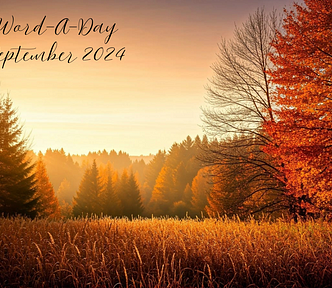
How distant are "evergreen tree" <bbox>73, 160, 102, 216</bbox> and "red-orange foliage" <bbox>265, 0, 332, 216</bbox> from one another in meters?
31.6

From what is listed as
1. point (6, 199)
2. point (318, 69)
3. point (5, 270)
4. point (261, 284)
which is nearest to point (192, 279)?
point (261, 284)

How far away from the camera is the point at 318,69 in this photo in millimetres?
10883

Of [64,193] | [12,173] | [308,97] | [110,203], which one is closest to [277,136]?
[308,97]

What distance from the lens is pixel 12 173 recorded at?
20797mm

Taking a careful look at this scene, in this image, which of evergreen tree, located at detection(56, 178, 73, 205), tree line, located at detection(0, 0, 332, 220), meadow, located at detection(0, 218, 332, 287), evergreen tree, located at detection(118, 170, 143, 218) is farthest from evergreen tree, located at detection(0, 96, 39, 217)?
evergreen tree, located at detection(56, 178, 73, 205)

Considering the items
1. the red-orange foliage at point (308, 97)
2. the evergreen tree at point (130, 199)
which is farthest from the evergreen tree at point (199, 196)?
the red-orange foliage at point (308, 97)

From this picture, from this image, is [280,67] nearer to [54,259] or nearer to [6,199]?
[54,259]

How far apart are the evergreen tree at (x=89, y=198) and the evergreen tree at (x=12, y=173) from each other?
16.3 meters

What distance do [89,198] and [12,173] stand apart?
777 inches

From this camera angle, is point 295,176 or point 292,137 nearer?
point 292,137

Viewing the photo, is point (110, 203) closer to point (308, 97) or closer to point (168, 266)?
point (308, 97)

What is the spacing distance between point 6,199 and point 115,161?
5376 inches

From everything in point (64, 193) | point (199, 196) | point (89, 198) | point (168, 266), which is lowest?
point (199, 196)

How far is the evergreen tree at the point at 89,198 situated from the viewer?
1518 inches
